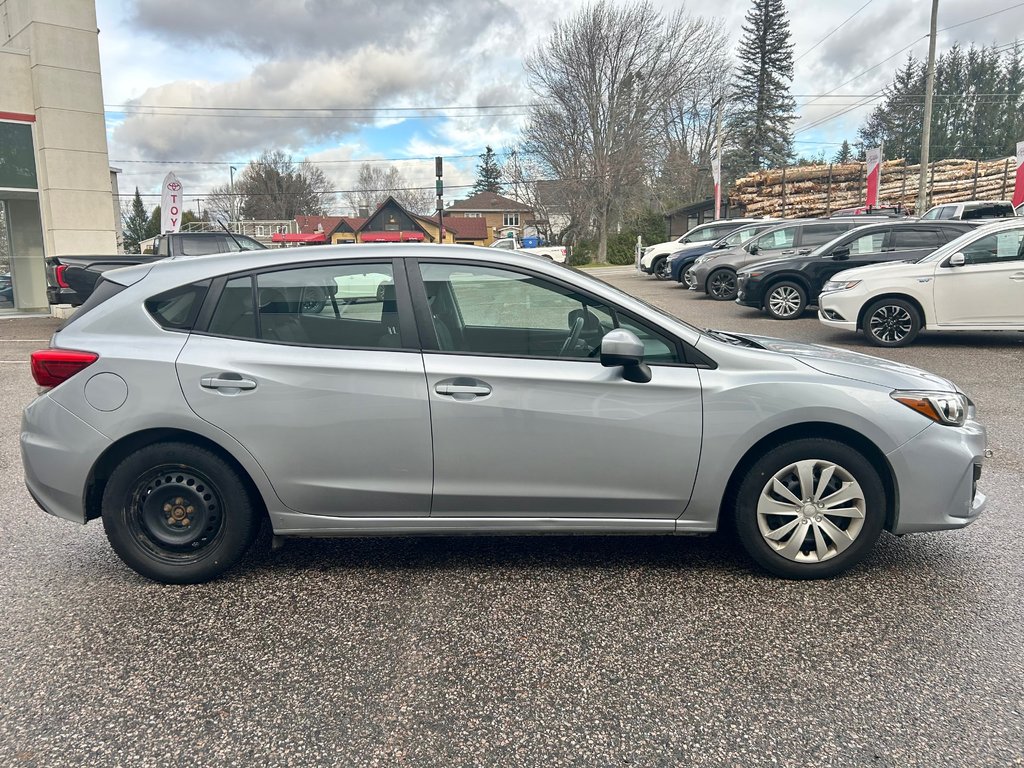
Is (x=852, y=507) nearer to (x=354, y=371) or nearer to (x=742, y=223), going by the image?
(x=354, y=371)

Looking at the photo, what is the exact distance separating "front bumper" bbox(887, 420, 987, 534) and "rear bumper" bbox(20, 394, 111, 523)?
377 cm

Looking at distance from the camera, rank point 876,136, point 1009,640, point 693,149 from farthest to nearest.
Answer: point 876,136 < point 693,149 < point 1009,640

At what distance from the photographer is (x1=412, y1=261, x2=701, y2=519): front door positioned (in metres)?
3.51

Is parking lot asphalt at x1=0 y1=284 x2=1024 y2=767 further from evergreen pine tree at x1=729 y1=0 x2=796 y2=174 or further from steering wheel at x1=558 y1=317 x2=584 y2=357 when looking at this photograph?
evergreen pine tree at x1=729 y1=0 x2=796 y2=174

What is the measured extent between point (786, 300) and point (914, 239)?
233 cm

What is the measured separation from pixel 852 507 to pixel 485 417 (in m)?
1.80

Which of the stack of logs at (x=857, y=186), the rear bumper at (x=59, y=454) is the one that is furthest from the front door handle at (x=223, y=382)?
the stack of logs at (x=857, y=186)

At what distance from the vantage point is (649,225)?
156 feet

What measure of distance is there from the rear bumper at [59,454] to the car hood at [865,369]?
3.43m

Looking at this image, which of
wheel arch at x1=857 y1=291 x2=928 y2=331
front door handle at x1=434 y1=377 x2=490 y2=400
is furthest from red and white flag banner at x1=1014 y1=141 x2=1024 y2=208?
front door handle at x1=434 y1=377 x2=490 y2=400

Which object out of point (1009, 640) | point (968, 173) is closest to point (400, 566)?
point (1009, 640)

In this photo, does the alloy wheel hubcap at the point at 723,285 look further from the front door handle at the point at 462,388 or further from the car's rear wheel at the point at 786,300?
the front door handle at the point at 462,388

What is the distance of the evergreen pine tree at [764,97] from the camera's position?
203ft

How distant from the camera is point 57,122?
53.0 ft
